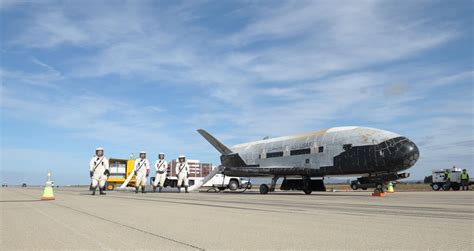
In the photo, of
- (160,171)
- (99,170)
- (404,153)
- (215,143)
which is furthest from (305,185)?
(99,170)

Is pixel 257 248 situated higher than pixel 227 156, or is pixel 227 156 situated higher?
pixel 227 156

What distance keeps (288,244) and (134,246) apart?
1794 mm

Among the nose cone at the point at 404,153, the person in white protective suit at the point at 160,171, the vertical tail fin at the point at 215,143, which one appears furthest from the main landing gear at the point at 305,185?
the person in white protective suit at the point at 160,171

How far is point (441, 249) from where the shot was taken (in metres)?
4.28

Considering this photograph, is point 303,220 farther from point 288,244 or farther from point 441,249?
point 441,249

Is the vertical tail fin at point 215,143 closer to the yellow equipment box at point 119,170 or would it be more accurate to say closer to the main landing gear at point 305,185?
the main landing gear at point 305,185

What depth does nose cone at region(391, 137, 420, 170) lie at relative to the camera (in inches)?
797

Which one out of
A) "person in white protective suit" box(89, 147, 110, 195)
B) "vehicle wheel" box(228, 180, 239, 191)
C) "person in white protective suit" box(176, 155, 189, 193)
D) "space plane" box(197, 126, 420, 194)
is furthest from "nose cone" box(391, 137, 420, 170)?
"vehicle wheel" box(228, 180, 239, 191)

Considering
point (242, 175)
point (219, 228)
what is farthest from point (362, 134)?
point (219, 228)

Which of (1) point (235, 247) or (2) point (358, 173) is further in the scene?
(2) point (358, 173)

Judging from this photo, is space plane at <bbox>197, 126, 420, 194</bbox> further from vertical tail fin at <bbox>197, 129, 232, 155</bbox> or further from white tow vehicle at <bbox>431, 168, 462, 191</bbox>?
white tow vehicle at <bbox>431, 168, 462, 191</bbox>

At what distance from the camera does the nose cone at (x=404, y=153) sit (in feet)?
66.4

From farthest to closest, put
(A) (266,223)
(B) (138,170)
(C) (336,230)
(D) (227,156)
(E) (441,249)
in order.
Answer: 1. (D) (227,156)
2. (B) (138,170)
3. (A) (266,223)
4. (C) (336,230)
5. (E) (441,249)

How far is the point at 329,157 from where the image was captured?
22.5 m
